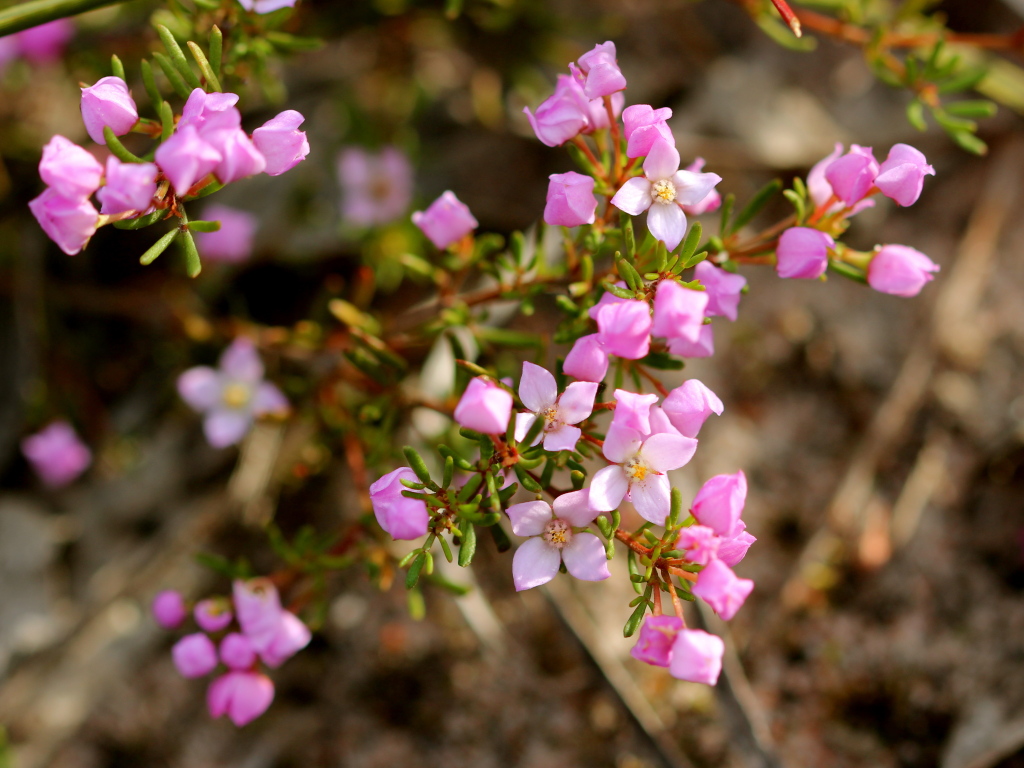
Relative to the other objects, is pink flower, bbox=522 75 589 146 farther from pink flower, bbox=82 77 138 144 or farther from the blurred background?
the blurred background

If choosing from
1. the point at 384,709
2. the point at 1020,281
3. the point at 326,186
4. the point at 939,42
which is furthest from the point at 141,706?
the point at 1020,281

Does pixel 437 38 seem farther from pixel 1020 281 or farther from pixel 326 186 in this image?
pixel 1020 281

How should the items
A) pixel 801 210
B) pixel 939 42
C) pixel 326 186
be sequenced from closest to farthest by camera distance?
1. pixel 801 210
2. pixel 939 42
3. pixel 326 186

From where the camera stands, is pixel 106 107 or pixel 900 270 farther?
pixel 900 270

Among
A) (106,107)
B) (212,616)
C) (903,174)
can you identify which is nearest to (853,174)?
(903,174)

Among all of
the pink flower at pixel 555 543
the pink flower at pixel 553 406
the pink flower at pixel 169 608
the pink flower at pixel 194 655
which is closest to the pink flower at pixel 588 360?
the pink flower at pixel 553 406

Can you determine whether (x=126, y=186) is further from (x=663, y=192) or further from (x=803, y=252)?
(x=803, y=252)
